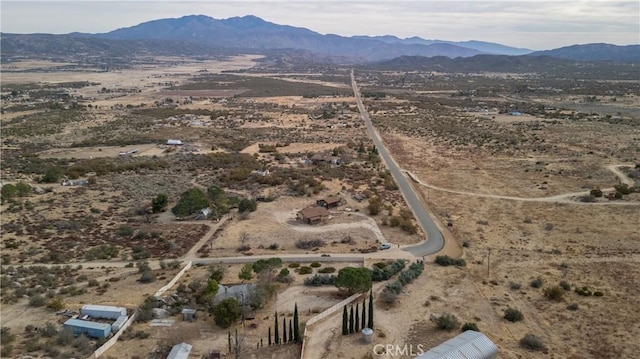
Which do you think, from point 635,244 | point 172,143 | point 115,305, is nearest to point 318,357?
point 115,305

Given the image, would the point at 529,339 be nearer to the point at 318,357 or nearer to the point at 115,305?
the point at 318,357

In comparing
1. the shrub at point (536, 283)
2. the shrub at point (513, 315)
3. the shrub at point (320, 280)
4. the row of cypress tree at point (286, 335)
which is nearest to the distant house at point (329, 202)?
the shrub at point (320, 280)

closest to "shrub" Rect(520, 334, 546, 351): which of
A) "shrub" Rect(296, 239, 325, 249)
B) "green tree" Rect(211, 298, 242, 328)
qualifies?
"green tree" Rect(211, 298, 242, 328)

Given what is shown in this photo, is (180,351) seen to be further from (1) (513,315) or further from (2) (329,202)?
(2) (329,202)

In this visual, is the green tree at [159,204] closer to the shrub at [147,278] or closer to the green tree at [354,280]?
the shrub at [147,278]

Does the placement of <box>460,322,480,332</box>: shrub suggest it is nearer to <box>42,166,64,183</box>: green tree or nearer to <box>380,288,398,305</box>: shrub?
<box>380,288,398,305</box>: shrub

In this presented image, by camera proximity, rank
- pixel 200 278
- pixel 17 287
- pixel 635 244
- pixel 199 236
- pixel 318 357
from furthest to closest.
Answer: pixel 199 236 < pixel 635 244 < pixel 200 278 < pixel 17 287 < pixel 318 357

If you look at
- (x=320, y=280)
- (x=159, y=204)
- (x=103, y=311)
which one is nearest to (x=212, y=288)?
(x=103, y=311)
